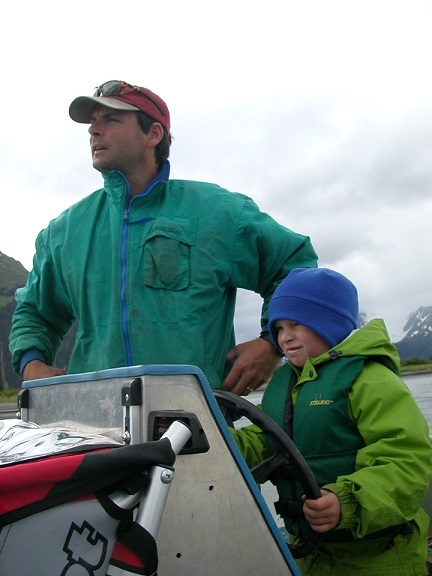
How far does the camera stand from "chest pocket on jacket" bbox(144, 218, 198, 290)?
3.16 metres

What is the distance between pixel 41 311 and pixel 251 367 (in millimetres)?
1353

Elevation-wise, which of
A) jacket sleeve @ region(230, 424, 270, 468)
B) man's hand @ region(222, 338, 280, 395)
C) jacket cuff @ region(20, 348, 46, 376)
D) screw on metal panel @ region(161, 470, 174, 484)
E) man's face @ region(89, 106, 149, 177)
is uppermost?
man's face @ region(89, 106, 149, 177)

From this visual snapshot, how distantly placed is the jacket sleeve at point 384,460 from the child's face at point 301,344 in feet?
0.99

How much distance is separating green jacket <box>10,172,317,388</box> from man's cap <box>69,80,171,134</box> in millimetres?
369

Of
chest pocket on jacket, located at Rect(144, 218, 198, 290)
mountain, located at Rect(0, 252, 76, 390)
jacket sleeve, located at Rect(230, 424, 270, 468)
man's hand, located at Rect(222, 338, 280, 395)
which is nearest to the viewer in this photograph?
jacket sleeve, located at Rect(230, 424, 270, 468)

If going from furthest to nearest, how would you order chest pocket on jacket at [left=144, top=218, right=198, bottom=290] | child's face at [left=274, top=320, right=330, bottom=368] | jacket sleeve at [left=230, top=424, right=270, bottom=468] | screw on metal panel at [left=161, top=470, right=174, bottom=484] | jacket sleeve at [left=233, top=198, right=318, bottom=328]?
jacket sleeve at [left=233, top=198, right=318, bottom=328] < chest pocket on jacket at [left=144, top=218, right=198, bottom=290] < child's face at [left=274, top=320, right=330, bottom=368] < jacket sleeve at [left=230, top=424, right=270, bottom=468] < screw on metal panel at [left=161, top=470, right=174, bottom=484]

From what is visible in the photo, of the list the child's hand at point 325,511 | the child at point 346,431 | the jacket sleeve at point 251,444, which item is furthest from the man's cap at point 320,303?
the child's hand at point 325,511

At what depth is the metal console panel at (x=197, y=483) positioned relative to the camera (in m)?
1.67

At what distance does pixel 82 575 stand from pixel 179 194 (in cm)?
242

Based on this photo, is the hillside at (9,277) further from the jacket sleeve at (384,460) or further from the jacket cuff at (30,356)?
the jacket sleeve at (384,460)

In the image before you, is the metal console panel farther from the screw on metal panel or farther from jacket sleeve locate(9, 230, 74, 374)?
jacket sleeve locate(9, 230, 74, 374)

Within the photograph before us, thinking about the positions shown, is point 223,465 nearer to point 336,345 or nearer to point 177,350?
point 336,345

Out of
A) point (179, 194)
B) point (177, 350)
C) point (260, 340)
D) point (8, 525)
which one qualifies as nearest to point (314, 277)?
point (260, 340)

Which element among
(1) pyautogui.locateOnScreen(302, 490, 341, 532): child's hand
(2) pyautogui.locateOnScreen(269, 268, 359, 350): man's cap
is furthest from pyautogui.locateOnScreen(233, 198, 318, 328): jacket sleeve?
(1) pyautogui.locateOnScreen(302, 490, 341, 532): child's hand
